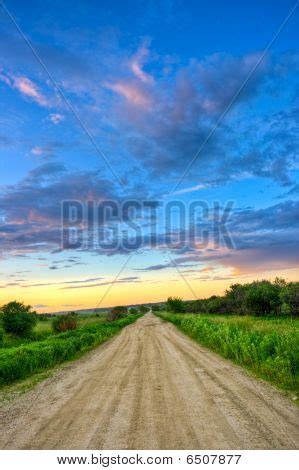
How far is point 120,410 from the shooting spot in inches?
356

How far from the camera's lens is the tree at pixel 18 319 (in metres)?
47.8

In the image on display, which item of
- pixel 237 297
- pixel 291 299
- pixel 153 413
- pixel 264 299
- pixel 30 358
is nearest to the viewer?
pixel 153 413

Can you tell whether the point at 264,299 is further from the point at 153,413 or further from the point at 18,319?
the point at 153,413

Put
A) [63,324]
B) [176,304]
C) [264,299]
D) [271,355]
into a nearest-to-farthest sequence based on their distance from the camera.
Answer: [271,355] → [63,324] → [264,299] → [176,304]

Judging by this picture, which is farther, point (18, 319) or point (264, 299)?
point (264, 299)

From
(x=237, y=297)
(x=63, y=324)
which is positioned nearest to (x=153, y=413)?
(x=63, y=324)

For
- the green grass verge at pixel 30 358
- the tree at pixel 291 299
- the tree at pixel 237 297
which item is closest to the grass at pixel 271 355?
the green grass verge at pixel 30 358

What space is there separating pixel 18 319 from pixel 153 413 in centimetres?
4342

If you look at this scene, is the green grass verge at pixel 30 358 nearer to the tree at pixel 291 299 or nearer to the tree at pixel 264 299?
the tree at pixel 291 299

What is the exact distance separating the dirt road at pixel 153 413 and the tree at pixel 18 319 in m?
35.8

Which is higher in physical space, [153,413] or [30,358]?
[153,413]

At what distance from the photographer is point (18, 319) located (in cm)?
4822
